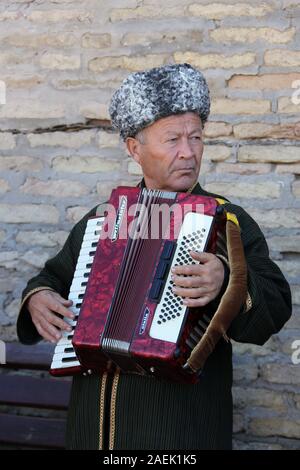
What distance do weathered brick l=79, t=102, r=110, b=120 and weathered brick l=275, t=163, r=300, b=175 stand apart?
2.83ft

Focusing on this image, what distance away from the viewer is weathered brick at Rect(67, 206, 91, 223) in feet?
13.5

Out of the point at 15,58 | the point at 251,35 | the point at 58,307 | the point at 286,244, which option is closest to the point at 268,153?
the point at 286,244

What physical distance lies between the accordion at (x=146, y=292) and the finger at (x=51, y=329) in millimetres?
22

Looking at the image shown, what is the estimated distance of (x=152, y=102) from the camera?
108 inches

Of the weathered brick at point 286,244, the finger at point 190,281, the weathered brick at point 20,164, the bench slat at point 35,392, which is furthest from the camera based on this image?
the weathered brick at point 20,164

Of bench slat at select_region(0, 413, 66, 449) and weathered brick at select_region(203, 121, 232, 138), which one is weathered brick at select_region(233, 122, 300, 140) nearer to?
weathered brick at select_region(203, 121, 232, 138)

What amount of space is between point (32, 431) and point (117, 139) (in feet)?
4.69

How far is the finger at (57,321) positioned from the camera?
8.79ft

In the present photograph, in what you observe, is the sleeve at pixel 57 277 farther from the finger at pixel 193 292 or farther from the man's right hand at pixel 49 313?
the finger at pixel 193 292

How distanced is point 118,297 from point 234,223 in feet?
1.38

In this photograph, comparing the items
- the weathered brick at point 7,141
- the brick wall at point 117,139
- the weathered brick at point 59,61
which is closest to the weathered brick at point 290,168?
the brick wall at point 117,139

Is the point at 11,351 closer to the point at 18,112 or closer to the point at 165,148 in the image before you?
the point at 18,112

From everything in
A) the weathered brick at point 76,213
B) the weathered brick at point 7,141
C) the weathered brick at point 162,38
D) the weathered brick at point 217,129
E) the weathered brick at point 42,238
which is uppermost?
the weathered brick at point 162,38

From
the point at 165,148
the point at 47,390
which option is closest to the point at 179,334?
the point at 165,148
